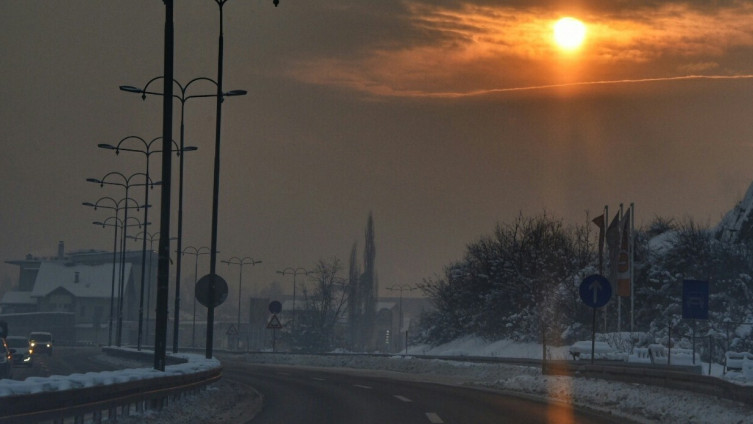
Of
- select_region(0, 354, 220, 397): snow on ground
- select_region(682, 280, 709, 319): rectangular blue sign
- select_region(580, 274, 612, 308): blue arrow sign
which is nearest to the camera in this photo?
select_region(0, 354, 220, 397): snow on ground

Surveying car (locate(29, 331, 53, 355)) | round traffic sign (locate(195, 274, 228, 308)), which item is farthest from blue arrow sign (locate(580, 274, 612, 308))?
car (locate(29, 331, 53, 355))

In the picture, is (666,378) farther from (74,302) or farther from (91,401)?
Answer: (74,302)

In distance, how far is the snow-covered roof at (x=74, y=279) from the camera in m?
167

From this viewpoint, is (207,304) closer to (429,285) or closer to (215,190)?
(215,190)

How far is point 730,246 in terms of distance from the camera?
188 ft

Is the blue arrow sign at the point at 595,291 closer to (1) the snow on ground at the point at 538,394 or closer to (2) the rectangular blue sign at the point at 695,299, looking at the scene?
(2) the rectangular blue sign at the point at 695,299

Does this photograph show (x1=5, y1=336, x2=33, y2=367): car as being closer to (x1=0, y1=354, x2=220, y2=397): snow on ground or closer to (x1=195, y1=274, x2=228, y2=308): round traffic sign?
(x1=195, y1=274, x2=228, y2=308): round traffic sign

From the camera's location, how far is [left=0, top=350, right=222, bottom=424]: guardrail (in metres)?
12.9

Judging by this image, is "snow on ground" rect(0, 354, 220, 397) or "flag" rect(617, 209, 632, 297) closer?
"snow on ground" rect(0, 354, 220, 397)

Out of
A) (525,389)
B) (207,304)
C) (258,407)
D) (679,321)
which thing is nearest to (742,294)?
(679,321)

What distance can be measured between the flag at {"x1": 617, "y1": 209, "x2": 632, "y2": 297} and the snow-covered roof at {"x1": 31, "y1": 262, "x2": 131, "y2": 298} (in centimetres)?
12987

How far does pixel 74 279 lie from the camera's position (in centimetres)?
16838

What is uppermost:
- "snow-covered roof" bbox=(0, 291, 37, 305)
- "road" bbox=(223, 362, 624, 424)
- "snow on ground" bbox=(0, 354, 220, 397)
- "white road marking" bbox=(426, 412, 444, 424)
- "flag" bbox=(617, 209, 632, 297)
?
"flag" bbox=(617, 209, 632, 297)

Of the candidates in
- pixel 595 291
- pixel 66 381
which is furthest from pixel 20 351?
pixel 66 381
